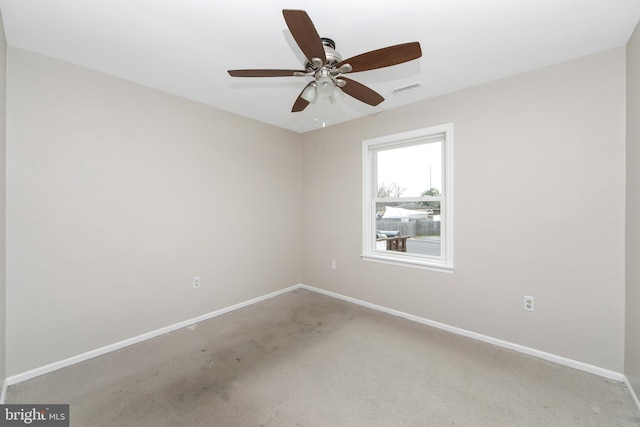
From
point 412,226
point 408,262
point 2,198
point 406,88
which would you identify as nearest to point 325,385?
point 408,262

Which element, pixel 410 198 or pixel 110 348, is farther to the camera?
pixel 410 198

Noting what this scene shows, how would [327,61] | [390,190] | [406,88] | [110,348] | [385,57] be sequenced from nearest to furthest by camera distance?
[385,57] → [327,61] → [110,348] → [406,88] → [390,190]

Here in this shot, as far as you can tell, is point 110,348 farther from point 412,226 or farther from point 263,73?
point 412,226

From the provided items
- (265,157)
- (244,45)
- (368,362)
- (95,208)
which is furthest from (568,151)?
(95,208)

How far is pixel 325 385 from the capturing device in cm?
200

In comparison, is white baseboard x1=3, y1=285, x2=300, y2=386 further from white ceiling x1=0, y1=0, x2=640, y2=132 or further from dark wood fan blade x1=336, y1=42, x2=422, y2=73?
dark wood fan blade x1=336, y1=42, x2=422, y2=73

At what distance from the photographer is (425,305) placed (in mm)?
3027

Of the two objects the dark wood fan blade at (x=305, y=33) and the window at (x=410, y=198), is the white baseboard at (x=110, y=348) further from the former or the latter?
the dark wood fan blade at (x=305, y=33)

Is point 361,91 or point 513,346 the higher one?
point 361,91

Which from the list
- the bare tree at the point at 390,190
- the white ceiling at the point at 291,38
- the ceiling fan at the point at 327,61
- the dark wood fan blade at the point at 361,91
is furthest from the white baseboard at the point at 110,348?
the dark wood fan blade at the point at 361,91

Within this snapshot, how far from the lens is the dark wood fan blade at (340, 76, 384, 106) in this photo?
74.4 inches

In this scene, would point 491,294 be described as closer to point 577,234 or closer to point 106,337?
point 577,234

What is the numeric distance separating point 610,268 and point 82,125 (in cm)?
442

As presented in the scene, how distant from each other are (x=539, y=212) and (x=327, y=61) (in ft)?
7.16
